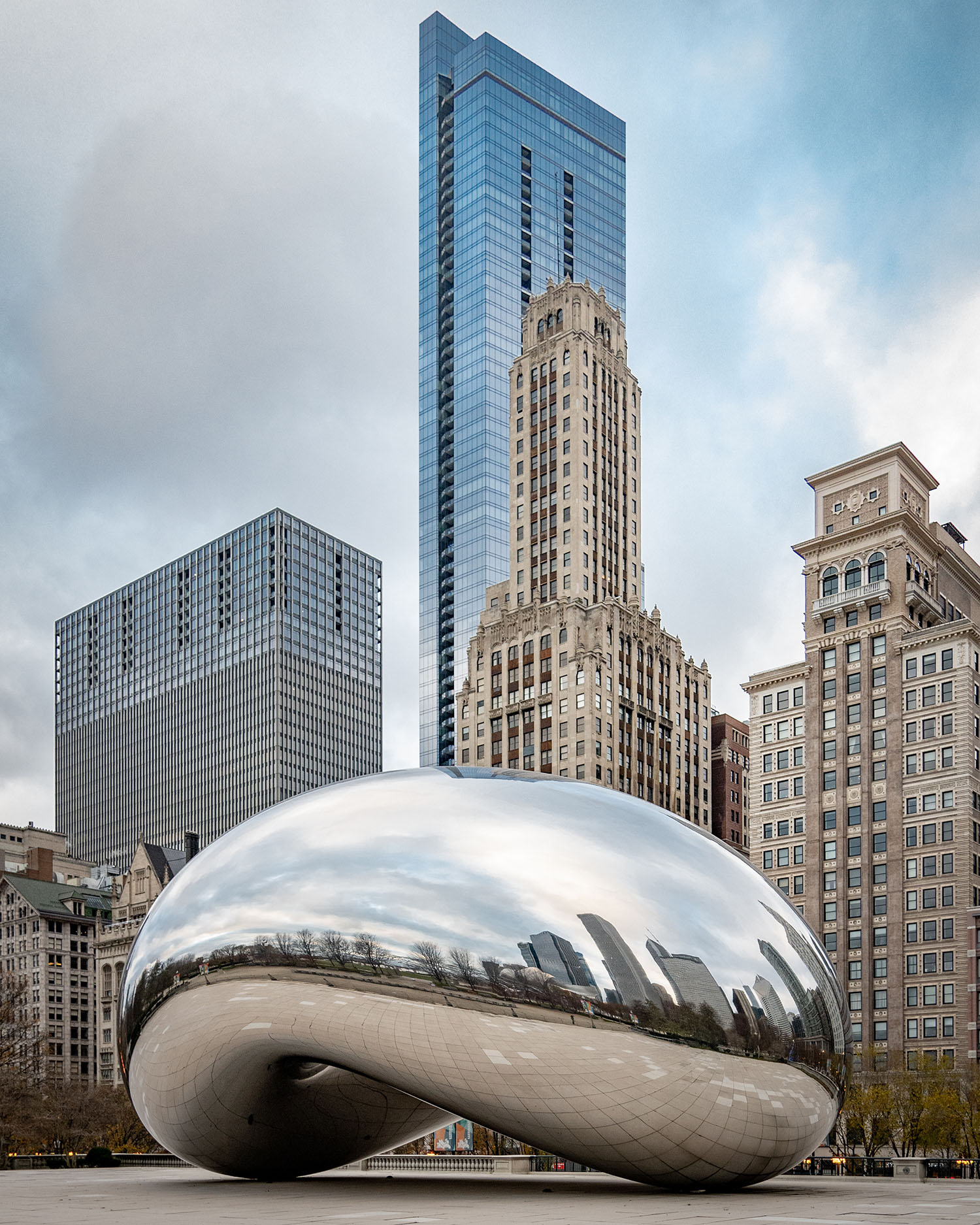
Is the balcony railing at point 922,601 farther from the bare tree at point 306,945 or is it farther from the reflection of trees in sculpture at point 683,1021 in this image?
the bare tree at point 306,945

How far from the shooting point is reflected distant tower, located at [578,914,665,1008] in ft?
42.7

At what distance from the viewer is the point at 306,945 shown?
13.8 metres

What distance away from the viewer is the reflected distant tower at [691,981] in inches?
516

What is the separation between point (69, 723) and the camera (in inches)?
7628

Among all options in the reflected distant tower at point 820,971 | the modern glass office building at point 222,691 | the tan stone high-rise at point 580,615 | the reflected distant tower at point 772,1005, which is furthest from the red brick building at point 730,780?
the reflected distant tower at point 772,1005

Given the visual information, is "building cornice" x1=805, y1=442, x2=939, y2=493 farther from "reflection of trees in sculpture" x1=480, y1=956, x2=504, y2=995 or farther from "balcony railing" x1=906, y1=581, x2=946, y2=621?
"reflection of trees in sculpture" x1=480, y1=956, x2=504, y2=995

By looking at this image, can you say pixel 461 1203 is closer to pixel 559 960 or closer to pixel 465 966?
pixel 465 966

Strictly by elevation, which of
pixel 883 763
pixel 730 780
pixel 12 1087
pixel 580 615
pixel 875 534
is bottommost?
pixel 12 1087

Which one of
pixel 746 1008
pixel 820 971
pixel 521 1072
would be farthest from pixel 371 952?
pixel 820 971

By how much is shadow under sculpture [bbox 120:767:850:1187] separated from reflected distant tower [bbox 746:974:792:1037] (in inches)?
0.9

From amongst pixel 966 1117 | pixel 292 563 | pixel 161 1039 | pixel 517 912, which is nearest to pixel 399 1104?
pixel 161 1039

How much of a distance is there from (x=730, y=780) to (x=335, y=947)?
115m

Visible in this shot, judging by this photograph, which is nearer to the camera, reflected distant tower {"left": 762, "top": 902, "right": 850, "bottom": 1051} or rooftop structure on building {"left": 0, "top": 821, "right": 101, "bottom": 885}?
reflected distant tower {"left": 762, "top": 902, "right": 850, "bottom": 1051}

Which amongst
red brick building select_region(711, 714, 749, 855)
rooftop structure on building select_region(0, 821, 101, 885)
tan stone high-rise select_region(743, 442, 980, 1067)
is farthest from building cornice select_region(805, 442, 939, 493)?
rooftop structure on building select_region(0, 821, 101, 885)
